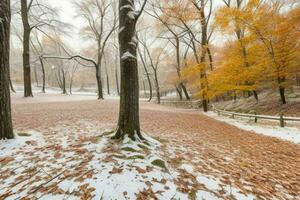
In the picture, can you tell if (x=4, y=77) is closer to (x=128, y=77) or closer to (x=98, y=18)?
(x=128, y=77)

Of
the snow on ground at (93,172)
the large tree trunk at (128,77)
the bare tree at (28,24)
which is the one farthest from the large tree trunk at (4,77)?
the bare tree at (28,24)

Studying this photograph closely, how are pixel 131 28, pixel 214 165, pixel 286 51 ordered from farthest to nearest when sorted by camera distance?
pixel 286 51
pixel 131 28
pixel 214 165

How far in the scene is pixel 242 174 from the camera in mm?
4195

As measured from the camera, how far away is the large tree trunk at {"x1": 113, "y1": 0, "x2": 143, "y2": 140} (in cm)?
468

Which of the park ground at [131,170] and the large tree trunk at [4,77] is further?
the large tree trunk at [4,77]

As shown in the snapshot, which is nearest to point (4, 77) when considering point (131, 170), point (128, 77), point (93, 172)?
point (128, 77)

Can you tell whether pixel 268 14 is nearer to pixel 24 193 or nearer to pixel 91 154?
pixel 91 154

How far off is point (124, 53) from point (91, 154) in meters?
2.54

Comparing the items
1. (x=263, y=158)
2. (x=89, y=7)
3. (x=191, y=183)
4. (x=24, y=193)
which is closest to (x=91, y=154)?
(x=24, y=193)

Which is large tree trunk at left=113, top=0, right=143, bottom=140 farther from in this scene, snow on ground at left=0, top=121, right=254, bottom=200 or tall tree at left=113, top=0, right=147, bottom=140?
snow on ground at left=0, top=121, right=254, bottom=200

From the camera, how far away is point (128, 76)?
469 centimetres

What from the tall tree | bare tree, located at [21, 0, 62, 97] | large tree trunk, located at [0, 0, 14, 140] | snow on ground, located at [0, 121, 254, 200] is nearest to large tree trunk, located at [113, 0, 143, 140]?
the tall tree

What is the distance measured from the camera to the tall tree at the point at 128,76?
468cm

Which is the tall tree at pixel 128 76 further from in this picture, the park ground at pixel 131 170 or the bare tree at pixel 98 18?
the bare tree at pixel 98 18
